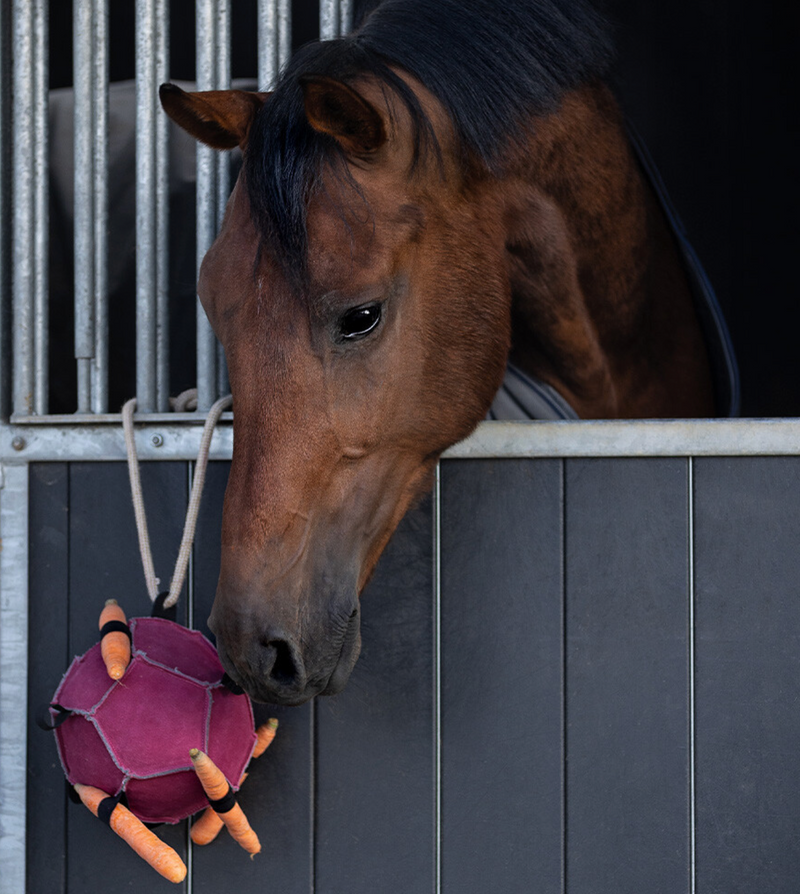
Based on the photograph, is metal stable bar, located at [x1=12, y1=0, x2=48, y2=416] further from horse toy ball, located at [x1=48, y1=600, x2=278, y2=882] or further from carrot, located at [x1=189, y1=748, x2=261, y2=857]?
carrot, located at [x1=189, y1=748, x2=261, y2=857]

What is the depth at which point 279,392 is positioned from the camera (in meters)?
0.87

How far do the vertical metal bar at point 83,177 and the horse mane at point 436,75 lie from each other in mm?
454

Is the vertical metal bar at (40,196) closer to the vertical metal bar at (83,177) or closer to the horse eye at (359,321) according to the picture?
the vertical metal bar at (83,177)

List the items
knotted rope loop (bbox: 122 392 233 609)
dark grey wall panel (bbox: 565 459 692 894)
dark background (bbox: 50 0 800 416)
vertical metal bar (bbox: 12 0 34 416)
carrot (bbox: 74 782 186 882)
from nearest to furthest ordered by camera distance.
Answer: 1. carrot (bbox: 74 782 186 882)
2. knotted rope loop (bbox: 122 392 233 609)
3. dark grey wall panel (bbox: 565 459 692 894)
4. vertical metal bar (bbox: 12 0 34 416)
5. dark background (bbox: 50 0 800 416)

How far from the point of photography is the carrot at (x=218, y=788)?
0.92 metres

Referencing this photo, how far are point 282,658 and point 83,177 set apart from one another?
2.93ft

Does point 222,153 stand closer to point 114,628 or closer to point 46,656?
point 114,628

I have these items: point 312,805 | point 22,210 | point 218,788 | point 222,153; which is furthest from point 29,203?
point 312,805

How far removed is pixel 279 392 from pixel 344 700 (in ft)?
1.81

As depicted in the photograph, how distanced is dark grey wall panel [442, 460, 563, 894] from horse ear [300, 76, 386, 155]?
1.63 ft

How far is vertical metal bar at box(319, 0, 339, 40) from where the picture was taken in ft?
4.00

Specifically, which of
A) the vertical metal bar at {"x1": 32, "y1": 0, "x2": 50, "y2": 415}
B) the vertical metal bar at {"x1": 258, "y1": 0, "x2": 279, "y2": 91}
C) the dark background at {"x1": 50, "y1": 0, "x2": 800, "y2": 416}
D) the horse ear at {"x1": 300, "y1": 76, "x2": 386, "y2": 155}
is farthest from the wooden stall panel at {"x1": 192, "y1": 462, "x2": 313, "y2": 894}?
the dark background at {"x1": 50, "y1": 0, "x2": 800, "y2": 416}

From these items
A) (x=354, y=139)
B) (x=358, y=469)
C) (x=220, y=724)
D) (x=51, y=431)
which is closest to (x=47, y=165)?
(x=51, y=431)

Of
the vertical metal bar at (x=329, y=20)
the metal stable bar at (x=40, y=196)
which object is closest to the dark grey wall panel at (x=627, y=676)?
the vertical metal bar at (x=329, y=20)
